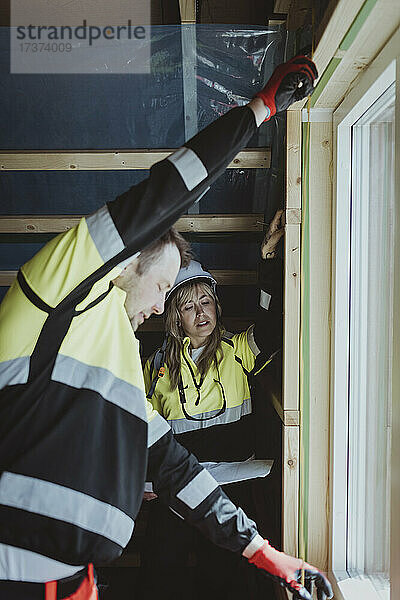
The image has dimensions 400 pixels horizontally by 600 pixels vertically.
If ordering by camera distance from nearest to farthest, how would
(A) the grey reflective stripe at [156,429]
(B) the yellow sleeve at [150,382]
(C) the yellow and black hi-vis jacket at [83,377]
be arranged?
(C) the yellow and black hi-vis jacket at [83,377]
(A) the grey reflective stripe at [156,429]
(B) the yellow sleeve at [150,382]

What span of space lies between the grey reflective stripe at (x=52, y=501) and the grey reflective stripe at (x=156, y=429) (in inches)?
13.8

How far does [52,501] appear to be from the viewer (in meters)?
1.29

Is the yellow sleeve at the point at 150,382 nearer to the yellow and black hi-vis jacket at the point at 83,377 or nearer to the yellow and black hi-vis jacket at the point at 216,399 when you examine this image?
the yellow and black hi-vis jacket at the point at 216,399

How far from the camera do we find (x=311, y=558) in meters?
1.89

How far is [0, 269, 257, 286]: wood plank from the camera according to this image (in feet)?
8.08

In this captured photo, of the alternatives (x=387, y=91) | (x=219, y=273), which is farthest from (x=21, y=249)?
(x=387, y=91)

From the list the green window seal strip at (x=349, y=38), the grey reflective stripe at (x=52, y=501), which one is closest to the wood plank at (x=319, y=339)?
the green window seal strip at (x=349, y=38)

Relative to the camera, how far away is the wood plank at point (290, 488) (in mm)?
1862

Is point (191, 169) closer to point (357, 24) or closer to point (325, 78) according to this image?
point (357, 24)

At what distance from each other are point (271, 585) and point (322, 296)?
1.23 meters

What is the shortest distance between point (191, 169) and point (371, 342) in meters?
0.77

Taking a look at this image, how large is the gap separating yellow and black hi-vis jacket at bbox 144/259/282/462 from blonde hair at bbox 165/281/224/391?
0.02 metres

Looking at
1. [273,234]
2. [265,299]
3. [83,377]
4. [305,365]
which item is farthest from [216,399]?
[83,377]

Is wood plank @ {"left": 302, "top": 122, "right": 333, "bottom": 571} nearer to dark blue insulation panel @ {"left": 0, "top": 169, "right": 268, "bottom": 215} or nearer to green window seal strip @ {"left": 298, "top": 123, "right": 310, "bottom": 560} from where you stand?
green window seal strip @ {"left": 298, "top": 123, "right": 310, "bottom": 560}
